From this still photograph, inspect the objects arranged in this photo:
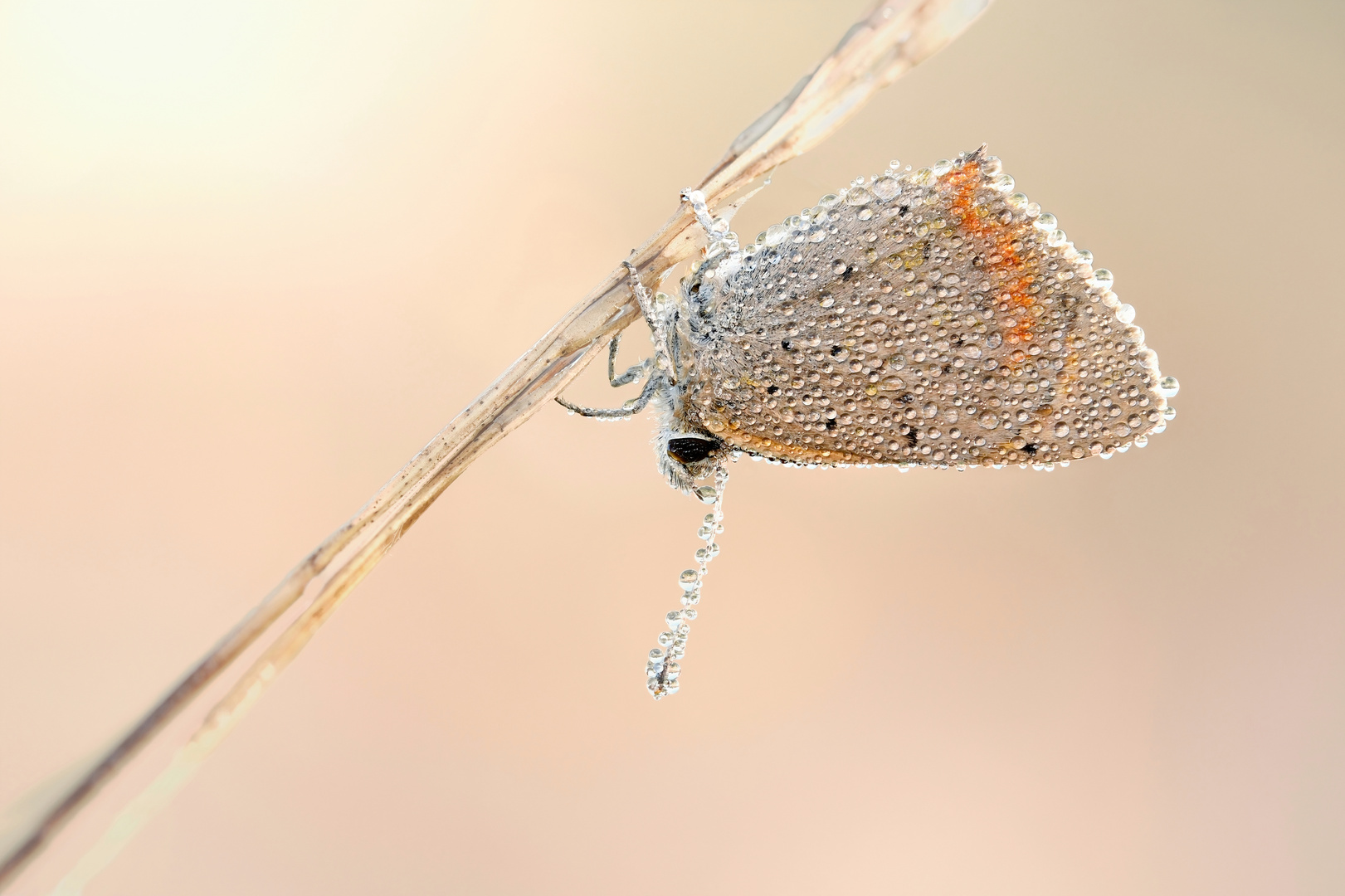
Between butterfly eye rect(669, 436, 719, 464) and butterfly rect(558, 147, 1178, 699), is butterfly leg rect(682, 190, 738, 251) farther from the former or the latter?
butterfly eye rect(669, 436, 719, 464)

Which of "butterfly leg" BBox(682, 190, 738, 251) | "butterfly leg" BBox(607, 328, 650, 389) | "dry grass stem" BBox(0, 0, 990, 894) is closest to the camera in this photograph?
"dry grass stem" BBox(0, 0, 990, 894)

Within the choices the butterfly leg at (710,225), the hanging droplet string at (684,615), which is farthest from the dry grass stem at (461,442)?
the hanging droplet string at (684,615)

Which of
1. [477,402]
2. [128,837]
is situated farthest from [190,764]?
[477,402]

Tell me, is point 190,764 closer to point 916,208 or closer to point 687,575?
point 687,575

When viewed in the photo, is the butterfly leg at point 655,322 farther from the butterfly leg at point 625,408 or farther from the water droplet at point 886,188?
the water droplet at point 886,188

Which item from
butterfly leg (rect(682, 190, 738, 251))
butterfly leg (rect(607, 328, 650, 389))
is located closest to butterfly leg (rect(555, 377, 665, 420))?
butterfly leg (rect(607, 328, 650, 389))

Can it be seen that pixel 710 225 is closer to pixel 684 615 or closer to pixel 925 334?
pixel 925 334

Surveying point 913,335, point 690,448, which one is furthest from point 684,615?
point 913,335
